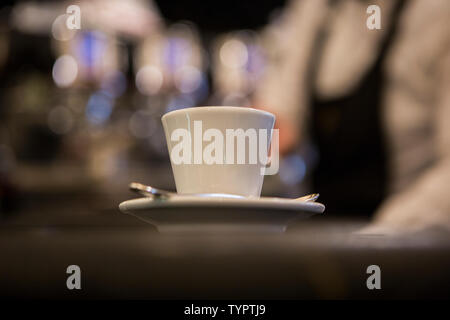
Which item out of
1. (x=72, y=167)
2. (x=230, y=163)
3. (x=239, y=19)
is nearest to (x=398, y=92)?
(x=230, y=163)

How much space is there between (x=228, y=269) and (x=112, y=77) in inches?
240

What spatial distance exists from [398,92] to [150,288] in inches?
45.1

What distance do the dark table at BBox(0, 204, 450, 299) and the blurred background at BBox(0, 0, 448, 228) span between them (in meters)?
4.14

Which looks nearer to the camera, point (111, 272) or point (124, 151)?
point (111, 272)

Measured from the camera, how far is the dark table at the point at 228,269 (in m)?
0.35

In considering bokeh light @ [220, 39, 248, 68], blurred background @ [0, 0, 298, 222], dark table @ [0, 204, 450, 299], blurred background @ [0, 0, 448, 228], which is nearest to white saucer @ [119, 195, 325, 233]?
dark table @ [0, 204, 450, 299]

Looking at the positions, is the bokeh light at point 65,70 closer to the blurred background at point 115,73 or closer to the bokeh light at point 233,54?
the blurred background at point 115,73

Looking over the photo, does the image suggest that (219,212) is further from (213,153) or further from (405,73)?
(405,73)

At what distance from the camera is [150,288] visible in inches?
13.6

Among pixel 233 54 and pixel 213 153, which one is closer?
pixel 213 153

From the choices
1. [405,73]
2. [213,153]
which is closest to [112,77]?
[405,73]

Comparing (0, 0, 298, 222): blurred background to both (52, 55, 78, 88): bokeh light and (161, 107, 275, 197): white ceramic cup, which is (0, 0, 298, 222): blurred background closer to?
(52, 55, 78, 88): bokeh light

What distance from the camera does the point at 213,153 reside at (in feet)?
1.25
